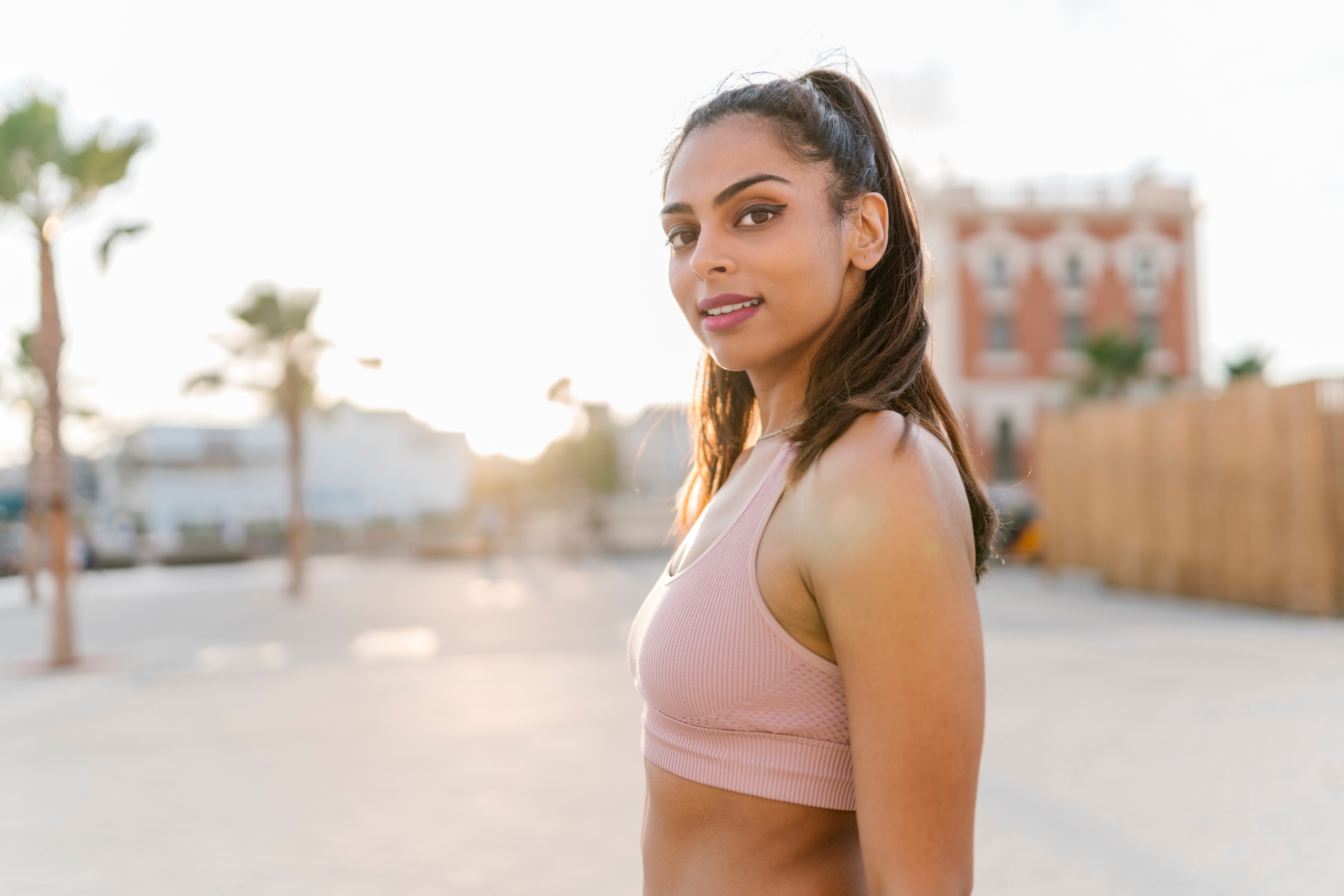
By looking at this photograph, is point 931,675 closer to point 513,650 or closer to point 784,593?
point 784,593

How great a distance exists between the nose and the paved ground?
147 inches

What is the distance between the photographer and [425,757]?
6.77 m

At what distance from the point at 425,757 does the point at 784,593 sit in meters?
6.21

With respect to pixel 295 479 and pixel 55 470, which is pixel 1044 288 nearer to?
pixel 295 479

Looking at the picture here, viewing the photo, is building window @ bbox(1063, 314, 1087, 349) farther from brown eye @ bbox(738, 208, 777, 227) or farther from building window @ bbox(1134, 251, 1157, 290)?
brown eye @ bbox(738, 208, 777, 227)

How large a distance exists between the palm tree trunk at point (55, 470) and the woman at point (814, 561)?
1271 centimetres

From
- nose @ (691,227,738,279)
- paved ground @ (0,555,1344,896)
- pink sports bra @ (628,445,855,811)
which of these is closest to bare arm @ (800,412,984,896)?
pink sports bra @ (628,445,855,811)

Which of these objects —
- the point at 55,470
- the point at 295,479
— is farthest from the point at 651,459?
the point at 55,470

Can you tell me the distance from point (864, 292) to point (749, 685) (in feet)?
1.77

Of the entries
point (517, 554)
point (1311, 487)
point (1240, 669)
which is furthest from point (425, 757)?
point (517, 554)

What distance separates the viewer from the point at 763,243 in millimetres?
1260

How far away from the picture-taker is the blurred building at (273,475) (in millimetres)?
54281

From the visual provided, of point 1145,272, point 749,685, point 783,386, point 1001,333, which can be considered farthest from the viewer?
point 1145,272

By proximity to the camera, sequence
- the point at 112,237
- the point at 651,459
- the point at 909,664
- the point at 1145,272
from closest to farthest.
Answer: the point at 909,664 < the point at 112,237 < the point at 1145,272 < the point at 651,459
